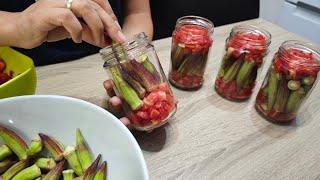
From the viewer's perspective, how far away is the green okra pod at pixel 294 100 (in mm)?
569

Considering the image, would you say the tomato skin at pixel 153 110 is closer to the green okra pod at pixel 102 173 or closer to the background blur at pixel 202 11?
the green okra pod at pixel 102 173

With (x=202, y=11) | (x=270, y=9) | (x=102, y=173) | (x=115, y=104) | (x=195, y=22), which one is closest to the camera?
(x=102, y=173)

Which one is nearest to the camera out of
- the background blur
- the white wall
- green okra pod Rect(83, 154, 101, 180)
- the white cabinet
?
green okra pod Rect(83, 154, 101, 180)

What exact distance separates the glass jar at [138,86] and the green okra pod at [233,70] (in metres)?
0.15

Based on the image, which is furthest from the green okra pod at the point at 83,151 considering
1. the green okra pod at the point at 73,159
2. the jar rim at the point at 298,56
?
the jar rim at the point at 298,56

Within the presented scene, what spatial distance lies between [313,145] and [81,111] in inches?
15.7

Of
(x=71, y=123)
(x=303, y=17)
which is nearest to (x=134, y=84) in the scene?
(x=71, y=123)

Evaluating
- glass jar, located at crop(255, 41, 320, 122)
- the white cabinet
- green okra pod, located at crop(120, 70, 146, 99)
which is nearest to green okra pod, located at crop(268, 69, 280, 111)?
glass jar, located at crop(255, 41, 320, 122)

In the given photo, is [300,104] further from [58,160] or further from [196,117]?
[58,160]

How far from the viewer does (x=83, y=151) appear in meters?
0.45

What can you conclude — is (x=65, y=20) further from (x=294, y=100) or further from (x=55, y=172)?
(x=294, y=100)

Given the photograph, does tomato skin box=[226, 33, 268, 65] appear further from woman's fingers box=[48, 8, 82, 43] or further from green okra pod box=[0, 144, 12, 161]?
green okra pod box=[0, 144, 12, 161]

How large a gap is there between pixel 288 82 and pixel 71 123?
1.20 feet

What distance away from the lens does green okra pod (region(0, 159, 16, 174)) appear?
0.45 metres
